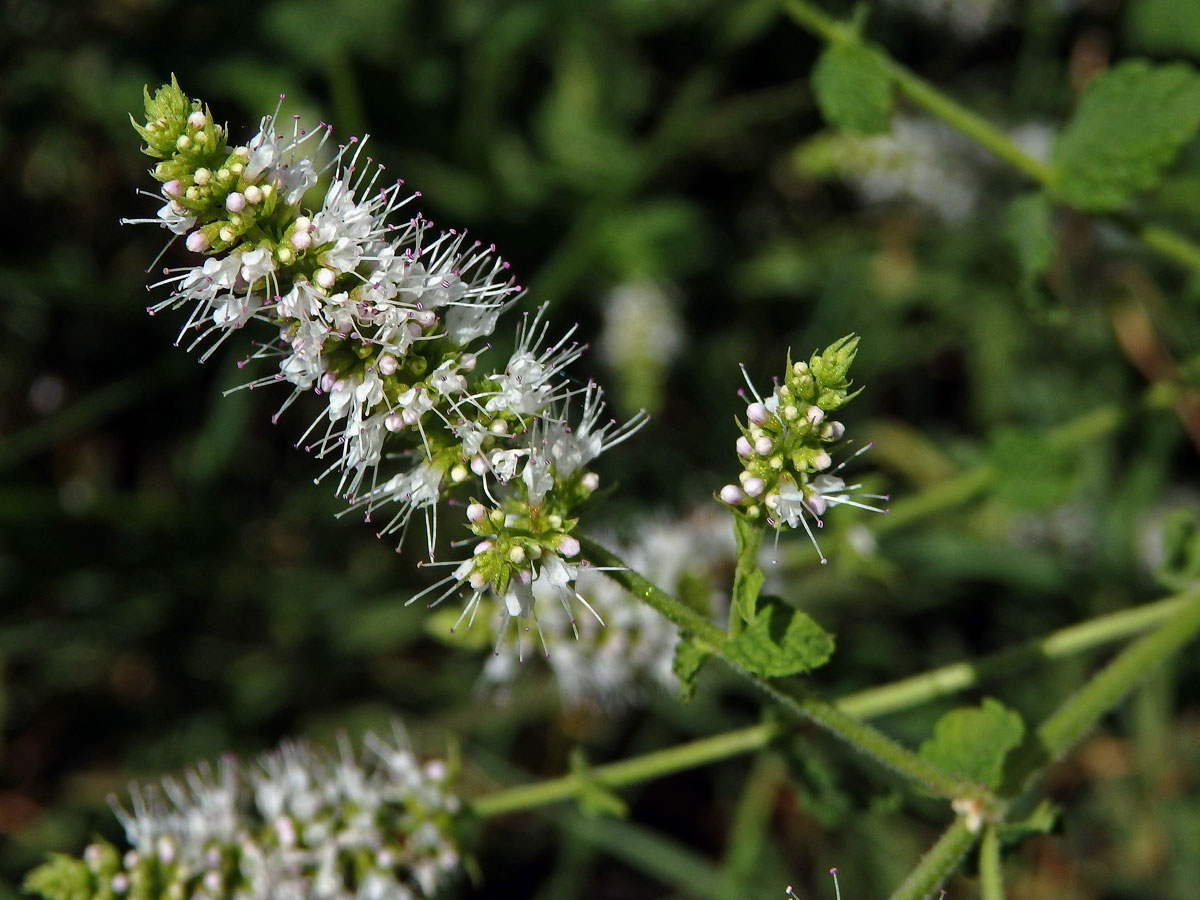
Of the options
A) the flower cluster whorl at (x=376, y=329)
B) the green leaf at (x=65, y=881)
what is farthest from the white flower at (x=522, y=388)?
the green leaf at (x=65, y=881)

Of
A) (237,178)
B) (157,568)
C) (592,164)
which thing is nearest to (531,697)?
(157,568)

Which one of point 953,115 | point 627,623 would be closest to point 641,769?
point 627,623

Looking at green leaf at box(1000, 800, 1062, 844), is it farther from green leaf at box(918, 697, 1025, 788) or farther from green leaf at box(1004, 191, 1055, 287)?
green leaf at box(1004, 191, 1055, 287)

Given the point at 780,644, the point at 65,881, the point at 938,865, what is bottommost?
the point at 65,881

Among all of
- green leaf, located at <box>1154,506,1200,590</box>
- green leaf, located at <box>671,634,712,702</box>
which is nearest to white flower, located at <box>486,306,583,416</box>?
green leaf, located at <box>671,634,712,702</box>

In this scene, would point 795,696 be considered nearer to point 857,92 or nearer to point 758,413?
point 758,413

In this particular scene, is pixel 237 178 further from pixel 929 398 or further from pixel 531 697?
pixel 929 398

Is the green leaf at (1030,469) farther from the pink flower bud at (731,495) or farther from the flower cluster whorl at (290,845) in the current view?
the flower cluster whorl at (290,845)
